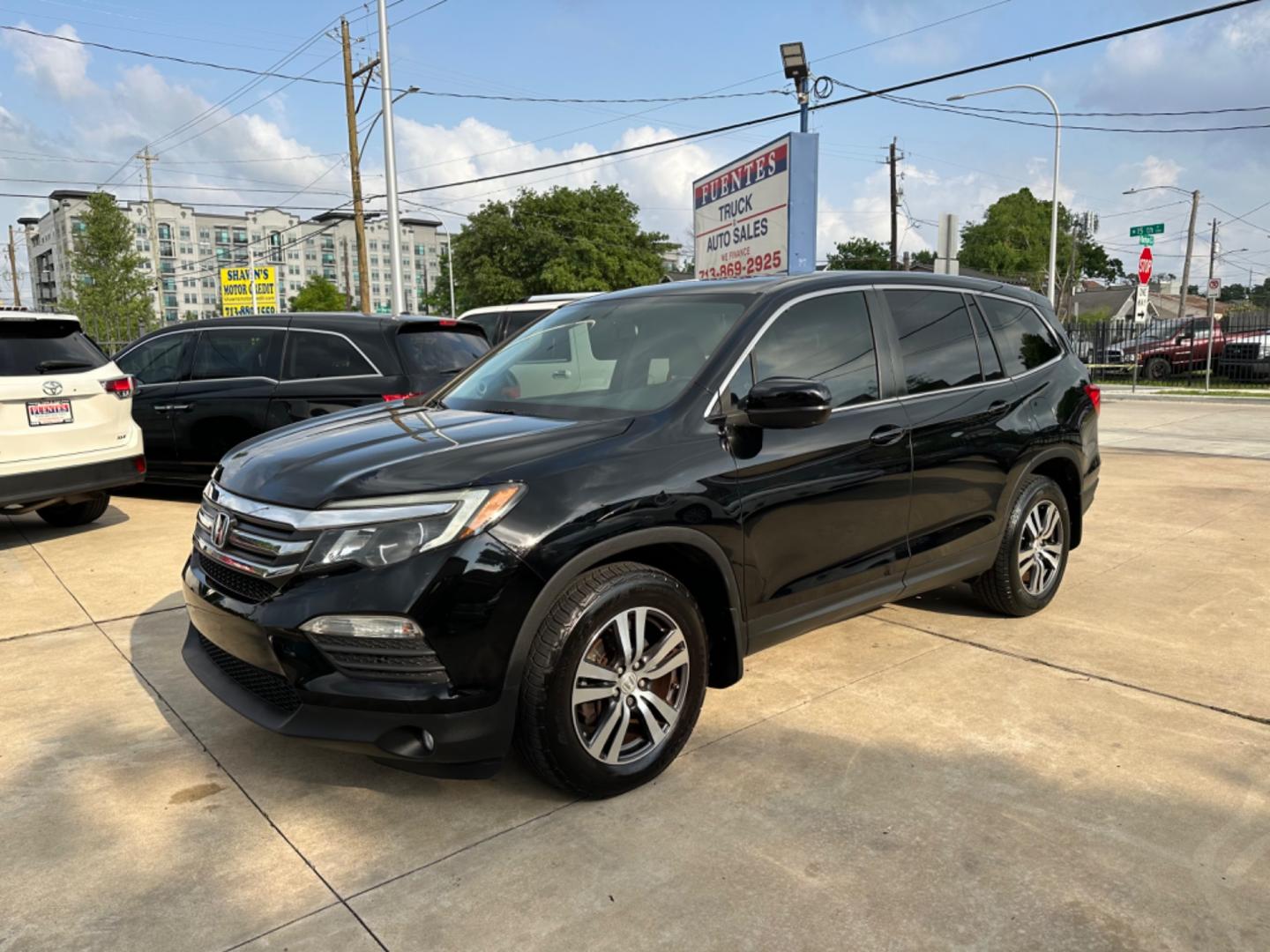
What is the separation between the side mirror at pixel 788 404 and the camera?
10.4 feet

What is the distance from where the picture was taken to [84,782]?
10.3 feet

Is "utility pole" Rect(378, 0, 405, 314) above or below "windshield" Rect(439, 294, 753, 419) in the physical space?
above

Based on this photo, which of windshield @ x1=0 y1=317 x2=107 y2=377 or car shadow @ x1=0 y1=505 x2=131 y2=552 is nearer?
windshield @ x1=0 y1=317 x2=107 y2=377

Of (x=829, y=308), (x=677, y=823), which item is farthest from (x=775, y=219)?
(x=677, y=823)

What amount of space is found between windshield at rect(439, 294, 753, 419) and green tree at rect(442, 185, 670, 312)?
164 ft

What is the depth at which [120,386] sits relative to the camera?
6.67 meters

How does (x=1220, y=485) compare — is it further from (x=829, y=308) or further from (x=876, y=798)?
(x=876, y=798)

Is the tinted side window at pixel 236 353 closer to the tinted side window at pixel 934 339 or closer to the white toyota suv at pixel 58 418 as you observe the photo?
the white toyota suv at pixel 58 418

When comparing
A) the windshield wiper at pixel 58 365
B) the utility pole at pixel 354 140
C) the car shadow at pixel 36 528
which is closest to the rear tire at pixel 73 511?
the car shadow at pixel 36 528

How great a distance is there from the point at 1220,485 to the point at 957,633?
573cm

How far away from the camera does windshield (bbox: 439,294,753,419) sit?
3.42 meters

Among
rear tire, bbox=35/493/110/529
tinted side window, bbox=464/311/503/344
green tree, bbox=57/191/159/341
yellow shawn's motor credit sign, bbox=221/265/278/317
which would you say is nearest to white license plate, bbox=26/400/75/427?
rear tire, bbox=35/493/110/529

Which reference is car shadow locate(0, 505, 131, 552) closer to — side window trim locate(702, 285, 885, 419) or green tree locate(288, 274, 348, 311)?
side window trim locate(702, 285, 885, 419)

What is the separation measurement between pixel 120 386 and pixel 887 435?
564cm
